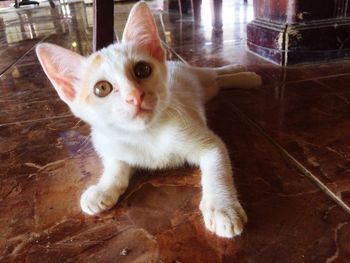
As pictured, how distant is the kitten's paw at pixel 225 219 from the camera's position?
1.97ft

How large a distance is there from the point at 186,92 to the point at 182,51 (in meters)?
1.02

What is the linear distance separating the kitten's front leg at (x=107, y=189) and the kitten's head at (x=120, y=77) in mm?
115

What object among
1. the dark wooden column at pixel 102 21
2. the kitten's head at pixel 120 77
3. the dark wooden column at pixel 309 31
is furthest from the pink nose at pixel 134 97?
the dark wooden column at pixel 309 31

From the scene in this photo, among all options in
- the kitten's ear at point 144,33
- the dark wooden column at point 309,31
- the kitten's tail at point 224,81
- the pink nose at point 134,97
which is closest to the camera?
the pink nose at point 134,97

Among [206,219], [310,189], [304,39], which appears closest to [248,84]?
[304,39]

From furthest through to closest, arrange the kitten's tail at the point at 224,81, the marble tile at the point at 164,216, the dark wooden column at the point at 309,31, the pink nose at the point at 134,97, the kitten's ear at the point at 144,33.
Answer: the dark wooden column at the point at 309,31 → the kitten's tail at the point at 224,81 → the kitten's ear at the point at 144,33 → the pink nose at the point at 134,97 → the marble tile at the point at 164,216

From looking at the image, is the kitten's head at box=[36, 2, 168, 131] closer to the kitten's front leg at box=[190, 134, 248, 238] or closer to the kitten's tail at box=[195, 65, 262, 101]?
the kitten's front leg at box=[190, 134, 248, 238]

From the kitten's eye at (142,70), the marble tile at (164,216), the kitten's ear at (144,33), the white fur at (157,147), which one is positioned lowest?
the marble tile at (164,216)

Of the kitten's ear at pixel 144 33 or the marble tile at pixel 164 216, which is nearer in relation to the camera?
the marble tile at pixel 164 216

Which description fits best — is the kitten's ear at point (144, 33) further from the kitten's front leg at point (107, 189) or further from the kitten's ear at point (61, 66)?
the kitten's front leg at point (107, 189)

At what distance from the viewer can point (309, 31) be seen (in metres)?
1.42

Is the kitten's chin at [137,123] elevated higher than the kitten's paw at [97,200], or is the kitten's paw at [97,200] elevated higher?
the kitten's chin at [137,123]

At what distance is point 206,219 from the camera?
635 mm

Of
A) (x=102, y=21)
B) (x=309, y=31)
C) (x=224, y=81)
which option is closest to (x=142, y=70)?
(x=224, y=81)
